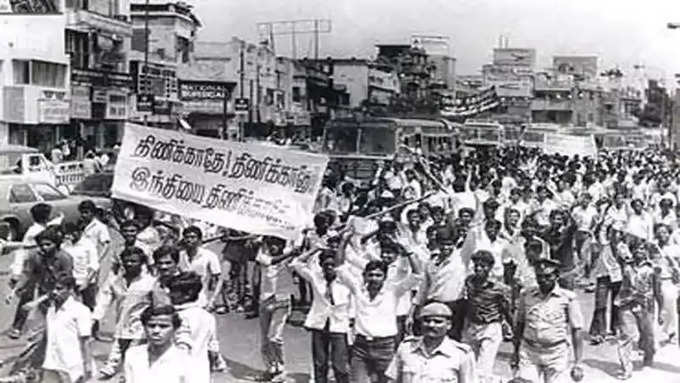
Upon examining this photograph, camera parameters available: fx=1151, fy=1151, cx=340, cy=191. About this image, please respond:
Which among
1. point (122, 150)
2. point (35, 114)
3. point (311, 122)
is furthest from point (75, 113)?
point (122, 150)

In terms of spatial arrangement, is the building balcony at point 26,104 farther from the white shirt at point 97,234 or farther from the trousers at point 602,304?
the trousers at point 602,304

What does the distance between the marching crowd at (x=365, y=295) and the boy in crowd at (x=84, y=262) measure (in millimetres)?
11

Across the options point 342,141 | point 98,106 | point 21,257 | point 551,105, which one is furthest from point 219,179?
point 551,105

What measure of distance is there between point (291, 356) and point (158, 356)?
3.99 meters

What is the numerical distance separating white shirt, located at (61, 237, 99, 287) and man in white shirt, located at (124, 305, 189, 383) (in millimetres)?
3335

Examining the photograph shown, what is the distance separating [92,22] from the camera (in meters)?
28.7

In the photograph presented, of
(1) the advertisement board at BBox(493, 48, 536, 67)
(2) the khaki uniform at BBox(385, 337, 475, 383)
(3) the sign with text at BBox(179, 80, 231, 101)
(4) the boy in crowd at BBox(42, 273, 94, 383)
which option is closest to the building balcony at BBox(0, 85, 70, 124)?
(3) the sign with text at BBox(179, 80, 231, 101)

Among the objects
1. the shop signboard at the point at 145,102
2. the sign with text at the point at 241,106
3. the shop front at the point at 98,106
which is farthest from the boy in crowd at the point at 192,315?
the sign with text at the point at 241,106

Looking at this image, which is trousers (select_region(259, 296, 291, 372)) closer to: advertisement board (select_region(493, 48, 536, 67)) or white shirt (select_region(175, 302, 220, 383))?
white shirt (select_region(175, 302, 220, 383))

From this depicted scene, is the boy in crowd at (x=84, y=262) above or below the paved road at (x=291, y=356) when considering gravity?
above

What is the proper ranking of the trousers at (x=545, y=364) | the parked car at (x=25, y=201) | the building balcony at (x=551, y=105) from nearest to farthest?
the trousers at (x=545, y=364) → the parked car at (x=25, y=201) → the building balcony at (x=551, y=105)

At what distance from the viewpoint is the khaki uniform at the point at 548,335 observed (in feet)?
20.2

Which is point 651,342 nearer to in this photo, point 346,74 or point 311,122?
point 311,122

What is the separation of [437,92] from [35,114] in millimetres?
14121
